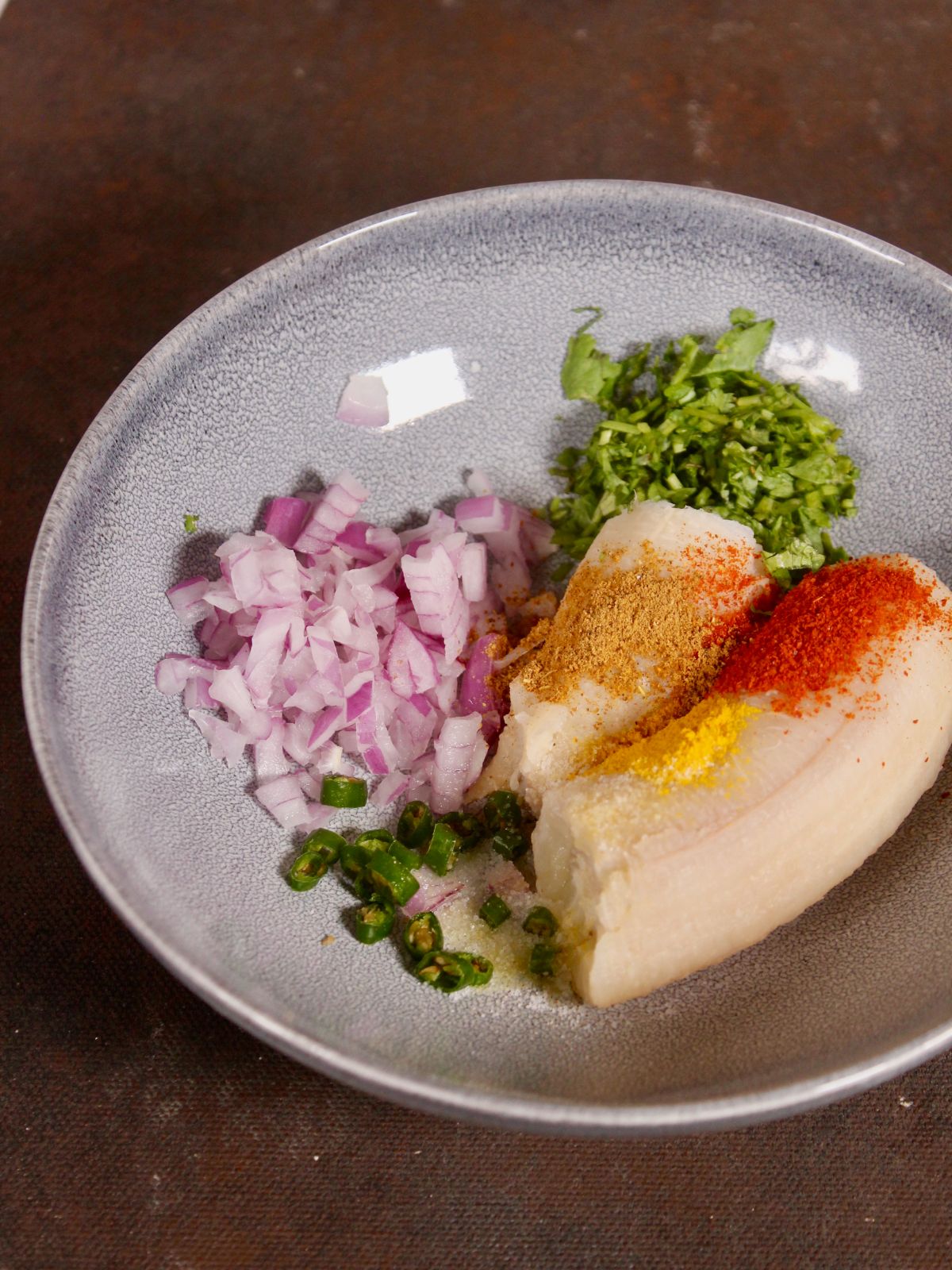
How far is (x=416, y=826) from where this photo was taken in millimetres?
2213

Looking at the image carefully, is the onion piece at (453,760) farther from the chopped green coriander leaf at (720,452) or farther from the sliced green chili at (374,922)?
the chopped green coriander leaf at (720,452)

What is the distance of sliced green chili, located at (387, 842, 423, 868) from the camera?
2125 mm

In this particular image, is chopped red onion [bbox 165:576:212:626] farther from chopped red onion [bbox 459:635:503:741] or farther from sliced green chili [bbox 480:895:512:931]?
sliced green chili [bbox 480:895:512:931]

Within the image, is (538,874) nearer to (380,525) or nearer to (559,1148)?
(559,1148)

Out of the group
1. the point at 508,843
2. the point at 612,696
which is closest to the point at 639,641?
the point at 612,696

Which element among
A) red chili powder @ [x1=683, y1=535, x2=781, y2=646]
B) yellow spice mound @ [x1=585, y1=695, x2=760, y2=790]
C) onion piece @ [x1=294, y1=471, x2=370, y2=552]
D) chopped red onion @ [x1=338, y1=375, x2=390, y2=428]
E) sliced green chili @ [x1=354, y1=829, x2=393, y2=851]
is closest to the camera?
yellow spice mound @ [x1=585, y1=695, x2=760, y2=790]

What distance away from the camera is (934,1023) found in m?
1.74

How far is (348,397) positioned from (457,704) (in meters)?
0.78

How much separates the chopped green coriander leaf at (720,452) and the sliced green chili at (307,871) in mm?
950

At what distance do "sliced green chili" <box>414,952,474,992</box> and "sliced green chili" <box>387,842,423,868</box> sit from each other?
0.18 m

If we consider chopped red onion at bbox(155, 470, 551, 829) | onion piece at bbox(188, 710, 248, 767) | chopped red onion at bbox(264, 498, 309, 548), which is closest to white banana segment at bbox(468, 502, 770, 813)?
chopped red onion at bbox(155, 470, 551, 829)

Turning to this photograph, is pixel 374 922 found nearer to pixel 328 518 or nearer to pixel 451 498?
pixel 328 518

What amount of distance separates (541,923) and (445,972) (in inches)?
7.7

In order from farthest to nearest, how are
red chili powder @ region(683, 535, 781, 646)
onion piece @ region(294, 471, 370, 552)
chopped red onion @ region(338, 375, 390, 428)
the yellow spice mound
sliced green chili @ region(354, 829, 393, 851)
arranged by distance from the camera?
chopped red onion @ region(338, 375, 390, 428)
onion piece @ region(294, 471, 370, 552)
red chili powder @ region(683, 535, 781, 646)
sliced green chili @ region(354, 829, 393, 851)
the yellow spice mound
